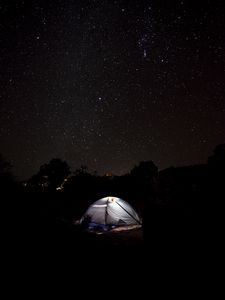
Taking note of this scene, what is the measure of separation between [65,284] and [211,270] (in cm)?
273

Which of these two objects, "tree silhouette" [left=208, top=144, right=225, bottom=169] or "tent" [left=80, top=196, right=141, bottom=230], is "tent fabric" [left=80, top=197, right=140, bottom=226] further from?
"tree silhouette" [left=208, top=144, right=225, bottom=169]

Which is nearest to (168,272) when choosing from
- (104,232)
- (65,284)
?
(65,284)

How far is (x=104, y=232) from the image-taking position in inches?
372

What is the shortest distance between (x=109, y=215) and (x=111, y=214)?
118 mm

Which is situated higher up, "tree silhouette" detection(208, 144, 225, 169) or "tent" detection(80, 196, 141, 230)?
"tree silhouette" detection(208, 144, 225, 169)

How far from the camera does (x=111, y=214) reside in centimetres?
1018

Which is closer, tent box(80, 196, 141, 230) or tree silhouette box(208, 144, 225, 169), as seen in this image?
tree silhouette box(208, 144, 225, 169)

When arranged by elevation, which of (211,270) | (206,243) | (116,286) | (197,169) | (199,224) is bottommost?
(116,286)

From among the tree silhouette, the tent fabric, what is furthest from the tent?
the tree silhouette

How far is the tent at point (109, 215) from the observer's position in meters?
9.90

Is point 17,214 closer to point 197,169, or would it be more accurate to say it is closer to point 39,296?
point 39,296

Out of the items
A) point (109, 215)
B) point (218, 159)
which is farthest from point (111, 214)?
point (218, 159)

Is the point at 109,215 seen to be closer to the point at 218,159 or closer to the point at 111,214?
the point at 111,214

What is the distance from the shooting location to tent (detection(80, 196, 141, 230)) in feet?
32.5
